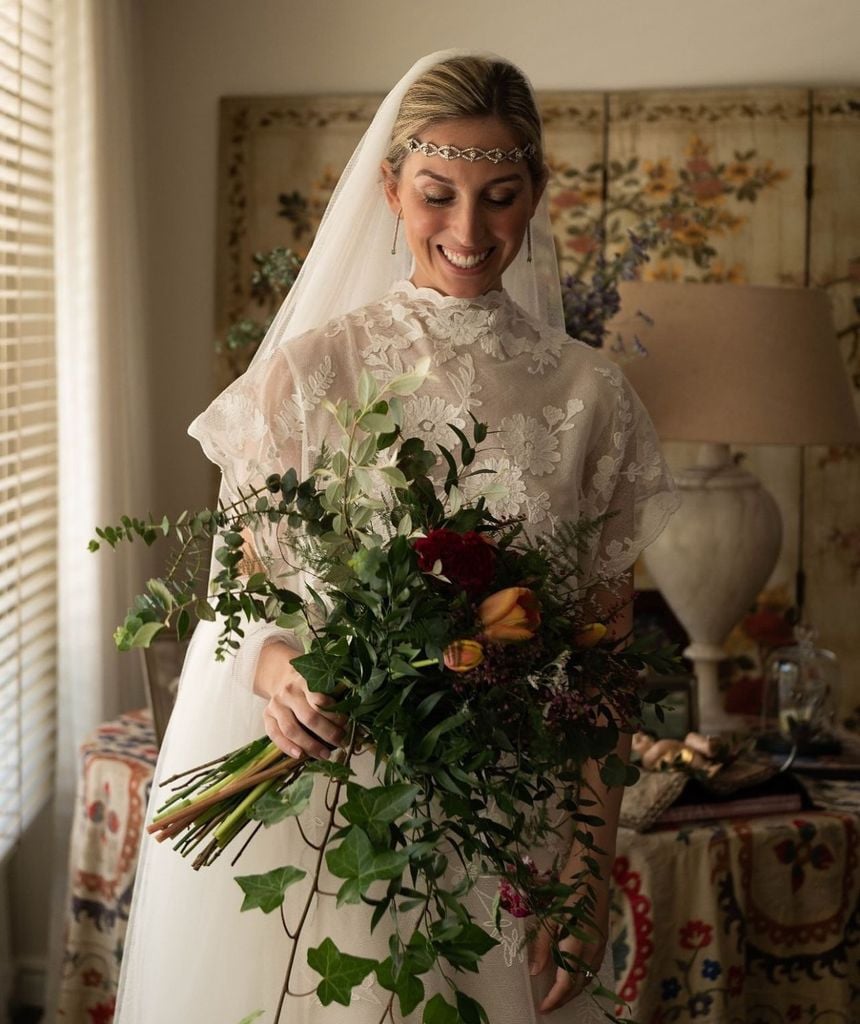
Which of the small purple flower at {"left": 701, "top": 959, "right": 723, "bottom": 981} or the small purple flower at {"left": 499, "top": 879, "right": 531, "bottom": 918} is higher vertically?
the small purple flower at {"left": 499, "top": 879, "right": 531, "bottom": 918}

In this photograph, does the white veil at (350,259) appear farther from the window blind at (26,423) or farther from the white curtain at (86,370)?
the white curtain at (86,370)

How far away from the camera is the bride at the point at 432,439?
1.38 m

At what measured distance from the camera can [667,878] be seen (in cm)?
201

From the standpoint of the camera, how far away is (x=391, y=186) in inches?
59.4

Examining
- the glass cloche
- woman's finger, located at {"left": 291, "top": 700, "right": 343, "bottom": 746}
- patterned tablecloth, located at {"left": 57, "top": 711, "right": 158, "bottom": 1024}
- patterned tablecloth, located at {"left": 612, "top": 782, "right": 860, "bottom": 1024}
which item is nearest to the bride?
woman's finger, located at {"left": 291, "top": 700, "right": 343, "bottom": 746}

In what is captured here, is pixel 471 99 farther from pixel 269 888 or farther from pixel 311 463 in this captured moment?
pixel 269 888

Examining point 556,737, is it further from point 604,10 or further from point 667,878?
point 604,10

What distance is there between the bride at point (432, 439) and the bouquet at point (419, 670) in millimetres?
191

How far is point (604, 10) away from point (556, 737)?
7.77 feet

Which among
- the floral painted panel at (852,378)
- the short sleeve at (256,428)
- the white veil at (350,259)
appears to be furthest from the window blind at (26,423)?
the floral painted panel at (852,378)

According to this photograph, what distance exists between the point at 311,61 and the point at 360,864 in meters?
2.51

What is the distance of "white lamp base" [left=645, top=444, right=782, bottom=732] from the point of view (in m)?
2.48

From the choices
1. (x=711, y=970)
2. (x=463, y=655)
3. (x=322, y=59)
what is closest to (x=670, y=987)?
(x=711, y=970)
